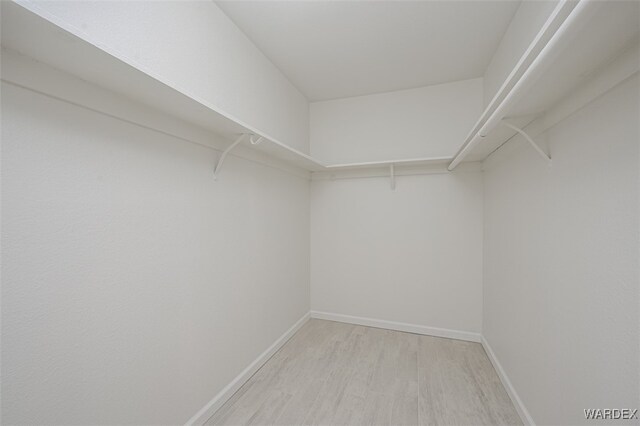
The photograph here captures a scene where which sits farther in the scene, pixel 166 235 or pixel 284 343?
pixel 284 343

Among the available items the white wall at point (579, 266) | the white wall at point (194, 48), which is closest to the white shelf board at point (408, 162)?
the white wall at point (579, 266)

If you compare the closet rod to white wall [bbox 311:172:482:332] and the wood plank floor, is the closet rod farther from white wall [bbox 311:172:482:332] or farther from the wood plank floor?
the wood plank floor

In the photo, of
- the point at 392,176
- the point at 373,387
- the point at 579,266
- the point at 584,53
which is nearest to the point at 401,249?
the point at 392,176

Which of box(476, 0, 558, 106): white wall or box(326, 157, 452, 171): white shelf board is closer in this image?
box(476, 0, 558, 106): white wall

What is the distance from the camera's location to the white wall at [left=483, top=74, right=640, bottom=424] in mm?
827

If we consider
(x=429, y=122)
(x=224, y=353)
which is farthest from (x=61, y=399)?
(x=429, y=122)

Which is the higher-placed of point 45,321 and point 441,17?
point 441,17

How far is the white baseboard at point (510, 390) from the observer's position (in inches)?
56.0

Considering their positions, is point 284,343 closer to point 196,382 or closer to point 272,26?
point 196,382

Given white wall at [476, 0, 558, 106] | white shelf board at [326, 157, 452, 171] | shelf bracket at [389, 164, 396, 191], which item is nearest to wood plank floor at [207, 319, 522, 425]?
Answer: shelf bracket at [389, 164, 396, 191]

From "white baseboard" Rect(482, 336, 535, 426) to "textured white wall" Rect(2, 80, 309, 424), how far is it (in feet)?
5.95

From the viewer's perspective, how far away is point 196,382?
143 cm

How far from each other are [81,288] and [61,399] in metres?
0.38

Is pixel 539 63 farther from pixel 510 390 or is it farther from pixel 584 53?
pixel 510 390
